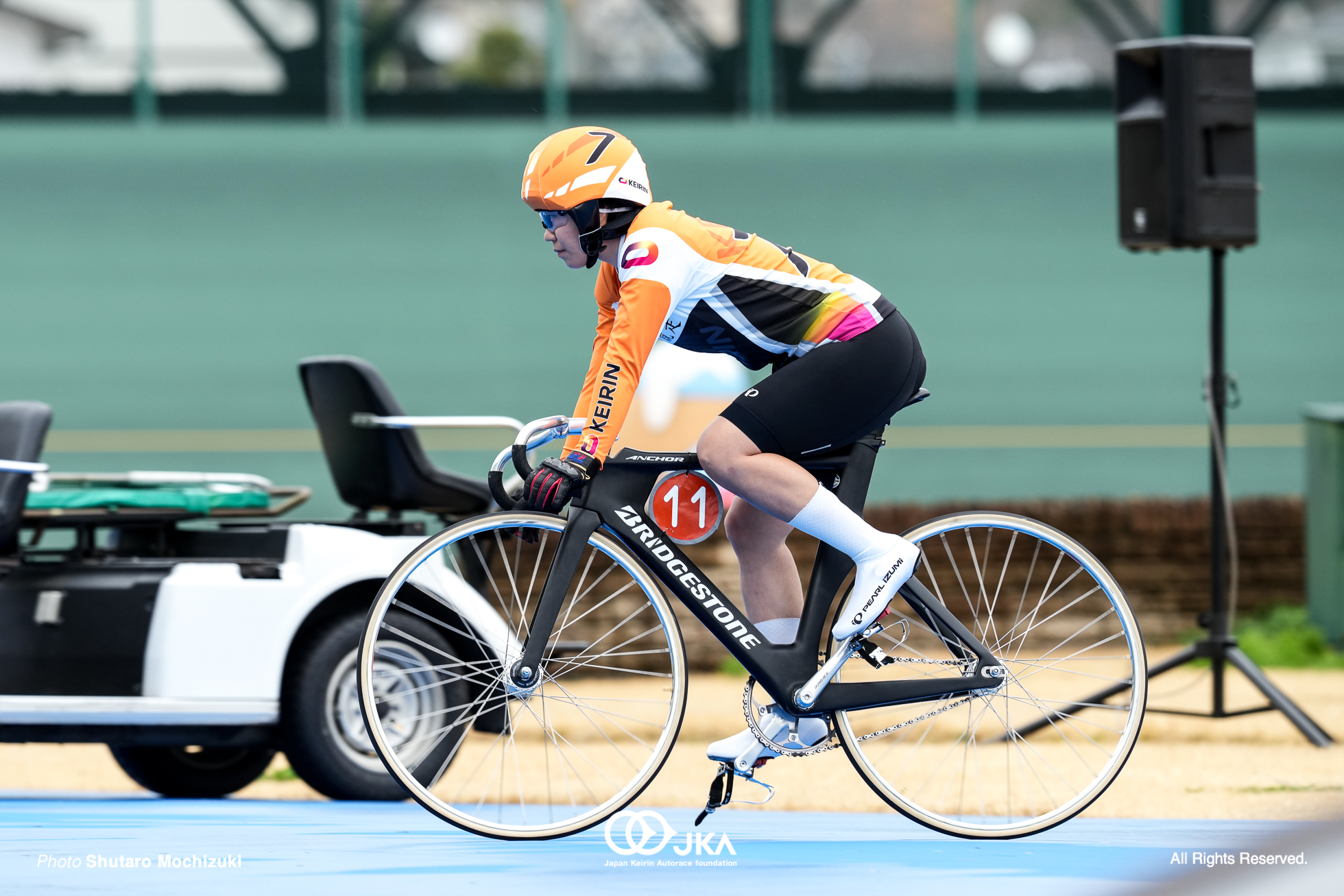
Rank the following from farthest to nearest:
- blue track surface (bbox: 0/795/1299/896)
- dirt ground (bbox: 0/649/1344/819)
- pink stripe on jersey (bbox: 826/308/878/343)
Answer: dirt ground (bbox: 0/649/1344/819) < pink stripe on jersey (bbox: 826/308/878/343) < blue track surface (bbox: 0/795/1299/896)

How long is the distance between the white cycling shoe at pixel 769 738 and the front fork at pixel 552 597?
457 millimetres

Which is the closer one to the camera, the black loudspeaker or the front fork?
the front fork

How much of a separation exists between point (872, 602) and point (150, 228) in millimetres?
11247

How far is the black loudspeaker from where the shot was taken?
6934mm

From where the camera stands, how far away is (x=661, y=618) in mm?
3777

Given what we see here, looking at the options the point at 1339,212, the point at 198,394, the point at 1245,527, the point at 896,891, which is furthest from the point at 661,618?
the point at 1339,212

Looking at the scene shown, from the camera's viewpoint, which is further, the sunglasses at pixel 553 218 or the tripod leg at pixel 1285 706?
the tripod leg at pixel 1285 706

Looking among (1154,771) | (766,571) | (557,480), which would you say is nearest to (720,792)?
(766,571)

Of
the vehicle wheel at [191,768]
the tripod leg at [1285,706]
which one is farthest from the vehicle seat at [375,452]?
the tripod leg at [1285,706]

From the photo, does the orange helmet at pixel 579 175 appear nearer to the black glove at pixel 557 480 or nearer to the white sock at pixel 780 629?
the black glove at pixel 557 480

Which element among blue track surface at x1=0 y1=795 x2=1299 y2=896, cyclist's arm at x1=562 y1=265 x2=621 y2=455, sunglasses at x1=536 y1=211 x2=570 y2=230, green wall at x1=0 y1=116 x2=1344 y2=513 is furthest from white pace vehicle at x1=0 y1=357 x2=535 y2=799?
green wall at x1=0 y1=116 x2=1344 y2=513

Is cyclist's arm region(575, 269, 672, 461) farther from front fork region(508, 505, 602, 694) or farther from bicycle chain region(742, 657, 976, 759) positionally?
bicycle chain region(742, 657, 976, 759)

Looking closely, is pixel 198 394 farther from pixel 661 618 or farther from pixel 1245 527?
pixel 661 618

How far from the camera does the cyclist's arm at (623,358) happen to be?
357 centimetres
